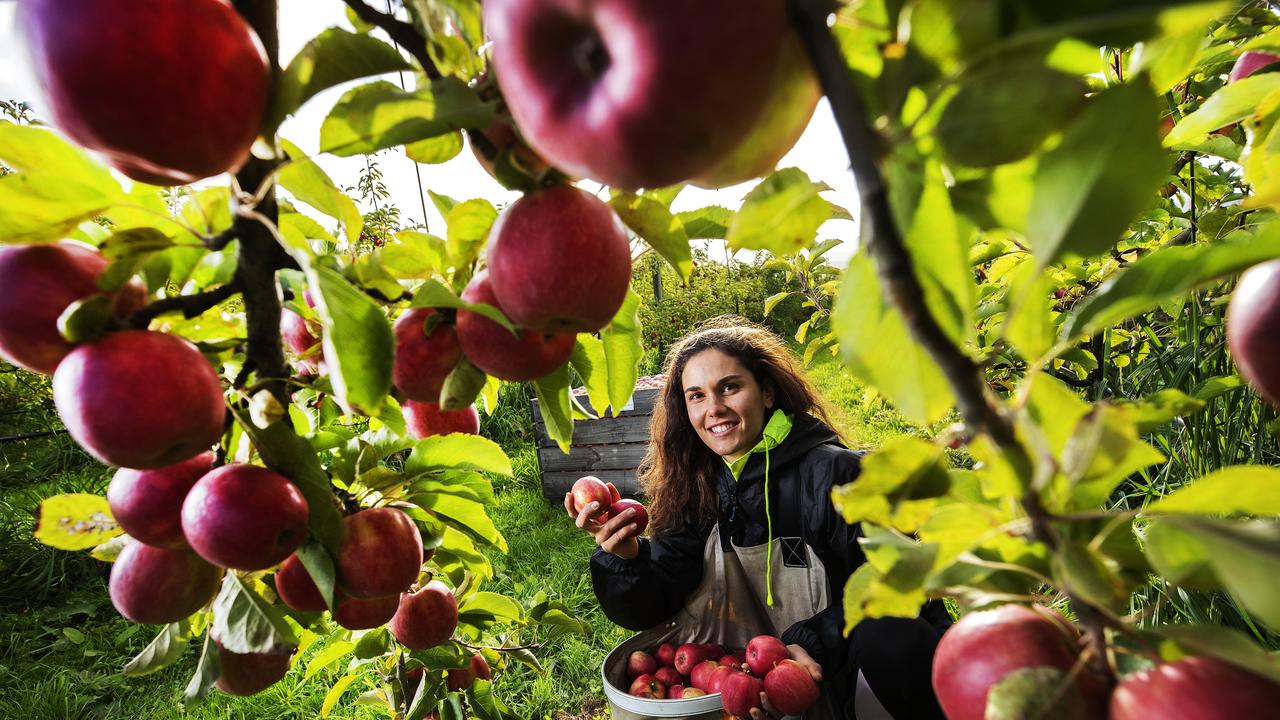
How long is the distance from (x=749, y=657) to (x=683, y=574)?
46cm

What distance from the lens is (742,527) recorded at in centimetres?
217

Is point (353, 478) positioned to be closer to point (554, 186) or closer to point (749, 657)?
point (554, 186)

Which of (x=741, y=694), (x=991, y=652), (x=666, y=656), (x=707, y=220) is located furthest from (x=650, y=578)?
(x=991, y=652)

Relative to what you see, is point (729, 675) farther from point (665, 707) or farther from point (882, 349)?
point (882, 349)

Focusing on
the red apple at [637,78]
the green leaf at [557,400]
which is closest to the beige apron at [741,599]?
the green leaf at [557,400]

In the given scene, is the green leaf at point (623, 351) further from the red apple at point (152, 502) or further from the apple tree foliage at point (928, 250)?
the red apple at point (152, 502)

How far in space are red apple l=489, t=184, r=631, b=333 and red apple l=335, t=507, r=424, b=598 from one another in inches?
11.1

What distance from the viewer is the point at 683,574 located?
6.97 feet

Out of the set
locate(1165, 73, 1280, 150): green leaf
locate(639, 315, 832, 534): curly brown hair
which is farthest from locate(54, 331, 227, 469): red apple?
locate(639, 315, 832, 534): curly brown hair

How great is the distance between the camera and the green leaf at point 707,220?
490 mm

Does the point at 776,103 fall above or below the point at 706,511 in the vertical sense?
above

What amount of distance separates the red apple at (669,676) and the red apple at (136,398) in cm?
167

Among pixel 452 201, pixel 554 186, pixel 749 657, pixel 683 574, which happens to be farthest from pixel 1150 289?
pixel 683 574

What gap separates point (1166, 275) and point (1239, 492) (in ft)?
0.28
